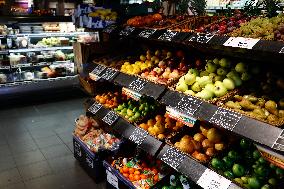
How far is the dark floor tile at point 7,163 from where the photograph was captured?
485cm

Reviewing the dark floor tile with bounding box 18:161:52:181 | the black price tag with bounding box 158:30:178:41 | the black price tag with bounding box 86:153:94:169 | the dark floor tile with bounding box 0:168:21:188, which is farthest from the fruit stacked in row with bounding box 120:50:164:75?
the dark floor tile with bounding box 0:168:21:188

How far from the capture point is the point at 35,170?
15.6ft

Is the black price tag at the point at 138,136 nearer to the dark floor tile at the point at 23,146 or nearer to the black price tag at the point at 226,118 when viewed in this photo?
the black price tag at the point at 226,118

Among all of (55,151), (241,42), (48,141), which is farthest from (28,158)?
→ (241,42)

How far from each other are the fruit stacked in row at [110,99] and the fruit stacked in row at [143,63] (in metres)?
0.61

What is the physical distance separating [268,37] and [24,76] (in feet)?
22.3

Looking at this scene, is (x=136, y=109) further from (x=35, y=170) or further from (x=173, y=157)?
(x=35, y=170)

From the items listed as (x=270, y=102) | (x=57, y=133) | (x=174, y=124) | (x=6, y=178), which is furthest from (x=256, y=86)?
(x=57, y=133)

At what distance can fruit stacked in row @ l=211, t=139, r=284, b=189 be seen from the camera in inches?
96.7

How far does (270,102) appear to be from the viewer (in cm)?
245

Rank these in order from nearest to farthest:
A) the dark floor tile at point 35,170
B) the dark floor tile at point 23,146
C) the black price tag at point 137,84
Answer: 1. the black price tag at point 137,84
2. the dark floor tile at point 35,170
3. the dark floor tile at point 23,146

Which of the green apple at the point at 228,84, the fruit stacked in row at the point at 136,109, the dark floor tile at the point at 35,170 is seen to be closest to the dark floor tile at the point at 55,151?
the dark floor tile at the point at 35,170

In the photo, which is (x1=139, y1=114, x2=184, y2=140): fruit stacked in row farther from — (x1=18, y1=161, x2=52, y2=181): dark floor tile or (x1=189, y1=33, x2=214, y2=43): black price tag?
(x1=18, y1=161, x2=52, y2=181): dark floor tile

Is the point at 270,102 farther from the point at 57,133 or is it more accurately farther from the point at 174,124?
the point at 57,133
